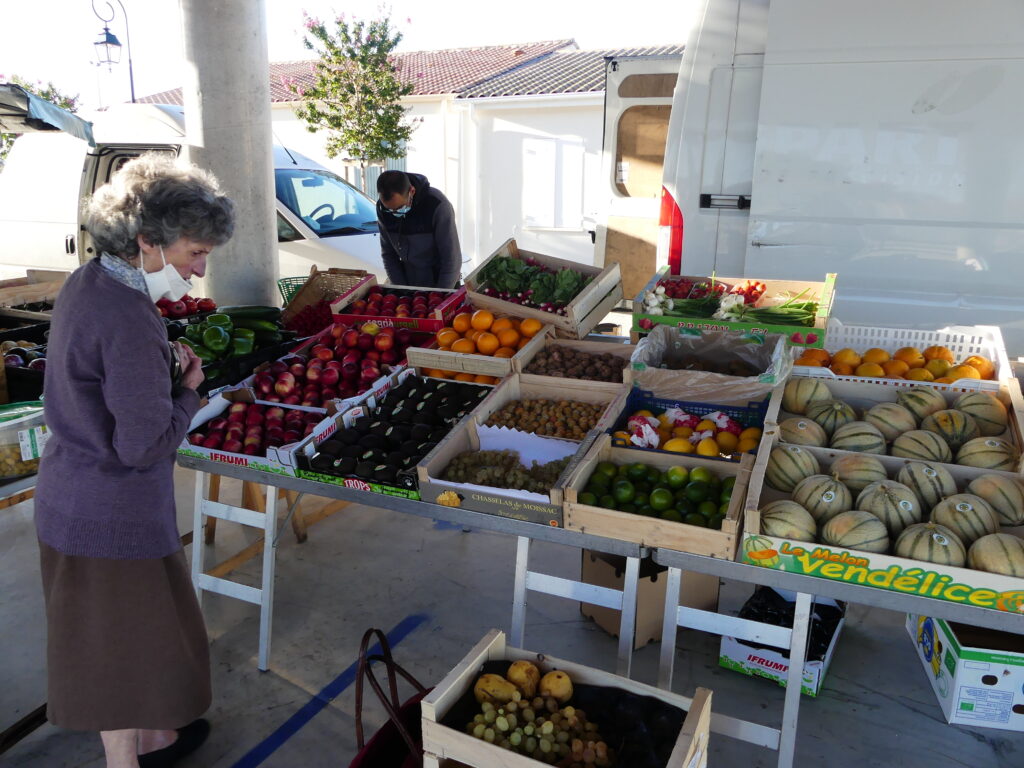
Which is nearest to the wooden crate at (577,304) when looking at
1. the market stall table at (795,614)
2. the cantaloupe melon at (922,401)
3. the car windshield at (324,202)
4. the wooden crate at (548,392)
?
the wooden crate at (548,392)

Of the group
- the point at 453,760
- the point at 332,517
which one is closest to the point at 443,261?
the point at 332,517

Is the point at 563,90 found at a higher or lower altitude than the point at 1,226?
higher

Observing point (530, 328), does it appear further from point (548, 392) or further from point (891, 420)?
point (891, 420)

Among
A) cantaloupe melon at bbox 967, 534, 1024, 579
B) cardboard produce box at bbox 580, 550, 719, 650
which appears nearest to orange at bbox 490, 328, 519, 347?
cardboard produce box at bbox 580, 550, 719, 650

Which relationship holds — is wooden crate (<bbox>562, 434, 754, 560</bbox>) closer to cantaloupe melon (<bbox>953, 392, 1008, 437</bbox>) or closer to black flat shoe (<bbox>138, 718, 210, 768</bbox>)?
A: cantaloupe melon (<bbox>953, 392, 1008, 437</bbox>)

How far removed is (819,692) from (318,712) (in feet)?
6.51

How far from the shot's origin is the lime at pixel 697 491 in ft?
8.19

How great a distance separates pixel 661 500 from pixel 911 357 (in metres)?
1.70

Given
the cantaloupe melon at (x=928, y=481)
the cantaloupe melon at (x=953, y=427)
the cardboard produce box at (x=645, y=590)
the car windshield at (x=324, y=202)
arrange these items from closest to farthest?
the cantaloupe melon at (x=928, y=481) → the cantaloupe melon at (x=953, y=427) → the cardboard produce box at (x=645, y=590) → the car windshield at (x=324, y=202)

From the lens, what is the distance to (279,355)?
13.9 ft

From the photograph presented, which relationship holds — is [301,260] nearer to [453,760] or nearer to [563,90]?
[453,760]

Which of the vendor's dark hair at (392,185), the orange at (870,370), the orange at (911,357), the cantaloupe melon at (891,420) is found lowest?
the cantaloupe melon at (891,420)

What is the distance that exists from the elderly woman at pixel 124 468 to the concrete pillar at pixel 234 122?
10.1 ft

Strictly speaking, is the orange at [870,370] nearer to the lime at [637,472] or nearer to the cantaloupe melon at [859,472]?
the cantaloupe melon at [859,472]
